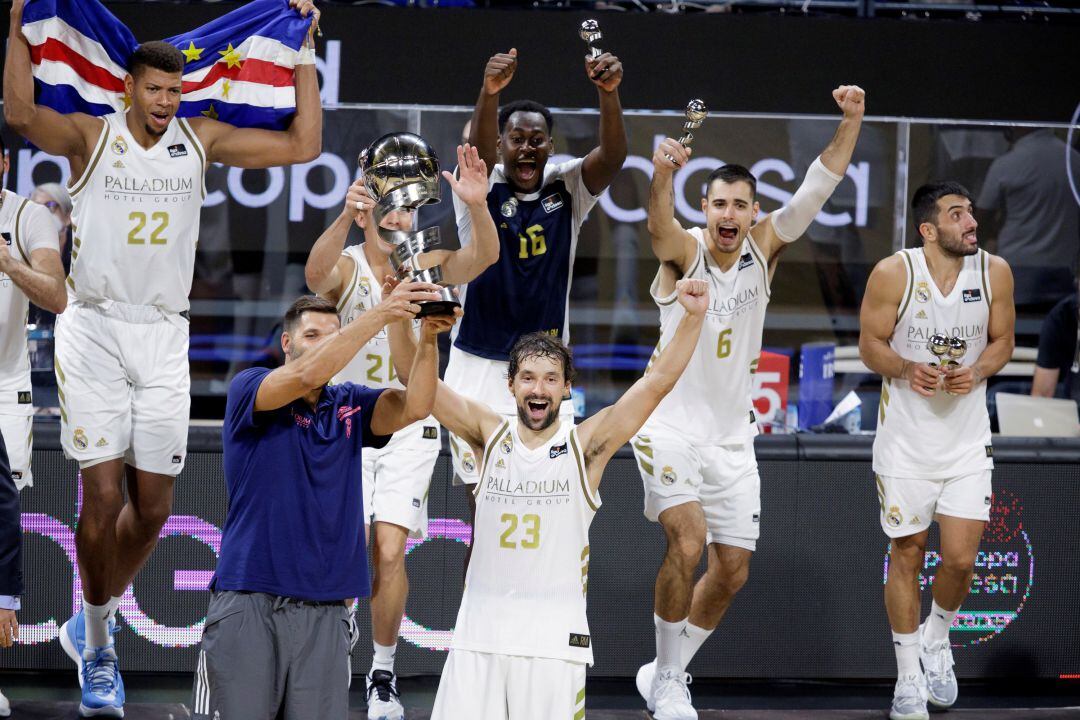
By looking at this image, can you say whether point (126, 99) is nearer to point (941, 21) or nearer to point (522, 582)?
point (522, 582)

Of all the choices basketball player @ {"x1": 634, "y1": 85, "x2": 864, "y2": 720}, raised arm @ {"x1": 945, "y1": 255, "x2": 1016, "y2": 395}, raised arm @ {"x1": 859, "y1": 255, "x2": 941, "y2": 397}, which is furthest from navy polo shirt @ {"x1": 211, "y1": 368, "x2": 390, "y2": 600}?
raised arm @ {"x1": 945, "y1": 255, "x2": 1016, "y2": 395}

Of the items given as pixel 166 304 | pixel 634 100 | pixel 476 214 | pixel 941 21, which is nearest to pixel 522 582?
pixel 476 214

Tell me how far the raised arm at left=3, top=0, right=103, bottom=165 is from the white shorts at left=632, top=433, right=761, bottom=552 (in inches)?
105

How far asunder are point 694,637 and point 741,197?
6.45 feet

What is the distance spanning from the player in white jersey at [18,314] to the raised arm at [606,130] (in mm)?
2296

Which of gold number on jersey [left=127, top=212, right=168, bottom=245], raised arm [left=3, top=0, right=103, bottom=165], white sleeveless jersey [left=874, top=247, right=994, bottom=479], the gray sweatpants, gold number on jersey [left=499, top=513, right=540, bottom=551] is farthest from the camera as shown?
white sleeveless jersey [left=874, top=247, right=994, bottom=479]

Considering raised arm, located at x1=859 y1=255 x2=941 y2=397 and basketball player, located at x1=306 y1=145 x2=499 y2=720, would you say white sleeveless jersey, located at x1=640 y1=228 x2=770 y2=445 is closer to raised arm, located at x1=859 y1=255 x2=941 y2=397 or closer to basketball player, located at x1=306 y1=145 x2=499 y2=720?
raised arm, located at x1=859 y1=255 x2=941 y2=397

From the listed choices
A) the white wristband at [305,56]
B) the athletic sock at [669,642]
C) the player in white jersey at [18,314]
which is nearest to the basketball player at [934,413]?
the athletic sock at [669,642]

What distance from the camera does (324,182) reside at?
838 cm

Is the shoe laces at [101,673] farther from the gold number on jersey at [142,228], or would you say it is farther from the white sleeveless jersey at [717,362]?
the white sleeveless jersey at [717,362]

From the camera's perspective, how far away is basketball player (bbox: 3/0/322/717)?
5.64m

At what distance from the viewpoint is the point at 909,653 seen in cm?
630

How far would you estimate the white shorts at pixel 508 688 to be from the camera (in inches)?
188

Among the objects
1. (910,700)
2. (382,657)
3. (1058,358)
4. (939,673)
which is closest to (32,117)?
(382,657)
